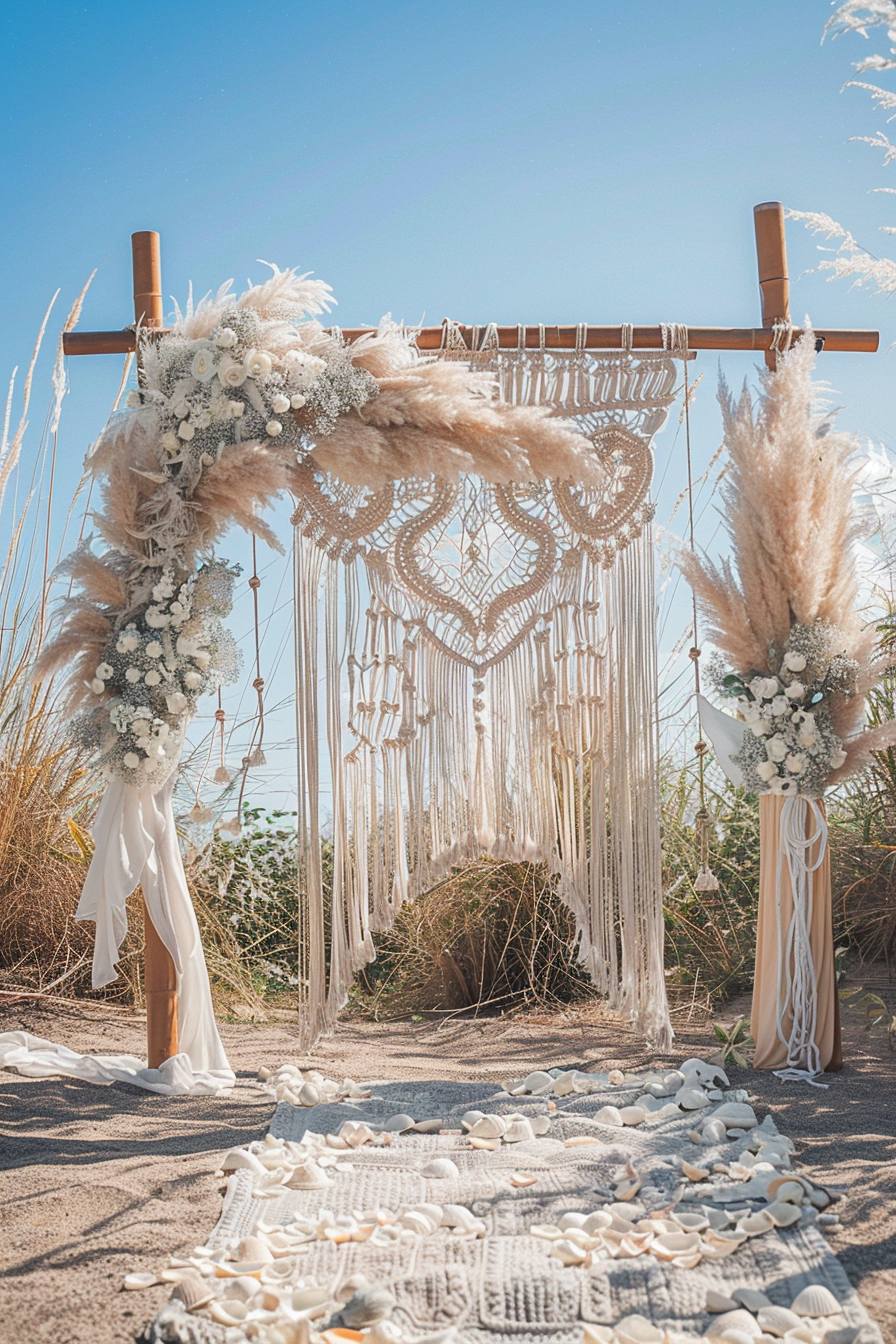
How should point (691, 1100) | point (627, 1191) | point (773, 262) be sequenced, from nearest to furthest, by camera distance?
point (627, 1191), point (691, 1100), point (773, 262)

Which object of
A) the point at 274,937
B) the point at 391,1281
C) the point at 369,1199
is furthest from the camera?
the point at 274,937

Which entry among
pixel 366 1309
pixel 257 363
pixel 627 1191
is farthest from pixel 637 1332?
pixel 257 363

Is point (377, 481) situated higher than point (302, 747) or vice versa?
point (377, 481)

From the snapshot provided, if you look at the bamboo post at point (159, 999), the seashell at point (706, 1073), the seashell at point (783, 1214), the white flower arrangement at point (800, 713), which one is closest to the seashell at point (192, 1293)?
the seashell at point (783, 1214)

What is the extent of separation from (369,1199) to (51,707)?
7.57 feet

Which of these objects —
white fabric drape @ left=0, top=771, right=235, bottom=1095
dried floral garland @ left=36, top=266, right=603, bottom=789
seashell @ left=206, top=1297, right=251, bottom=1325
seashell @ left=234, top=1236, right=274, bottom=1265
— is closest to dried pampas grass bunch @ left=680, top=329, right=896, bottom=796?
dried floral garland @ left=36, top=266, right=603, bottom=789

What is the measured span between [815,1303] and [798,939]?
1541 millimetres

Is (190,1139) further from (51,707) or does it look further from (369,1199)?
(51,707)

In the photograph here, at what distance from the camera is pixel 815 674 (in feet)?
9.98

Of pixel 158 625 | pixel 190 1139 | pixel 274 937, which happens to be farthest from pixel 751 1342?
pixel 274 937

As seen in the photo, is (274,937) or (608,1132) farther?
(274,937)

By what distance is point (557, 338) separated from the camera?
10.4 ft

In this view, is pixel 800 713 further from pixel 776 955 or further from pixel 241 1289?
pixel 241 1289

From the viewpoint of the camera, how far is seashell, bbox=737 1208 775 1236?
182 cm
